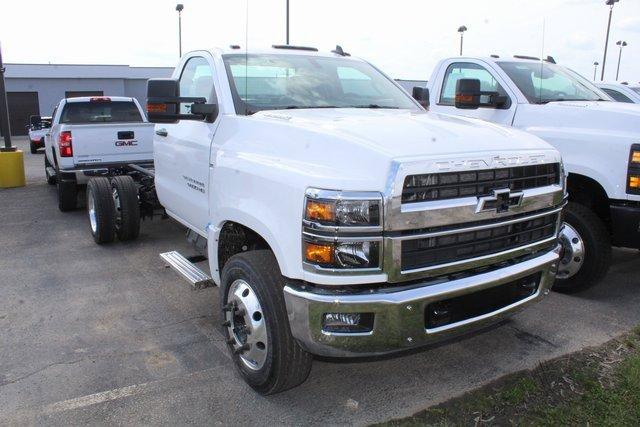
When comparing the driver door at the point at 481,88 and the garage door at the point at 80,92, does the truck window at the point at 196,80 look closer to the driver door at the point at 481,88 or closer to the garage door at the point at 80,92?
the driver door at the point at 481,88

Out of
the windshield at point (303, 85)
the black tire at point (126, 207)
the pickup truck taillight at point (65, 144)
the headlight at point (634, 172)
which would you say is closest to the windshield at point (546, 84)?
the headlight at point (634, 172)

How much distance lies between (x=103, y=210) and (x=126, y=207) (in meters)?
0.27

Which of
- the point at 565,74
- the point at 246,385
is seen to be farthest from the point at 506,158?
the point at 565,74

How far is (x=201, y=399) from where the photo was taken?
3.48 metres

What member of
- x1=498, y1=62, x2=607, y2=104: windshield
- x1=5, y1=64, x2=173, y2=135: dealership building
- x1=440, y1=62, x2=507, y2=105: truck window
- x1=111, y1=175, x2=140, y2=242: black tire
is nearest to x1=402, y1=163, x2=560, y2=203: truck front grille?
x1=498, y1=62, x2=607, y2=104: windshield

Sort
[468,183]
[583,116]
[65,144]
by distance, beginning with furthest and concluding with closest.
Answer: [65,144] < [583,116] < [468,183]

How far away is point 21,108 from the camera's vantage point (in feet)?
121

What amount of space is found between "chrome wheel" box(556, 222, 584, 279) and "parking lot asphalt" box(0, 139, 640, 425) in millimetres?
275

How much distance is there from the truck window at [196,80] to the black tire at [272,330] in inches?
67.2

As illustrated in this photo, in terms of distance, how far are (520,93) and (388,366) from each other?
11.1 feet

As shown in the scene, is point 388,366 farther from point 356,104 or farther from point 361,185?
point 356,104

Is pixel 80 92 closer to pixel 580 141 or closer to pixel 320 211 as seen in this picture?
pixel 580 141

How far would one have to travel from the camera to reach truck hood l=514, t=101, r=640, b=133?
4930 millimetres

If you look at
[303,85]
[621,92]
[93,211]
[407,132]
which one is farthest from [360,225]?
[621,92]
